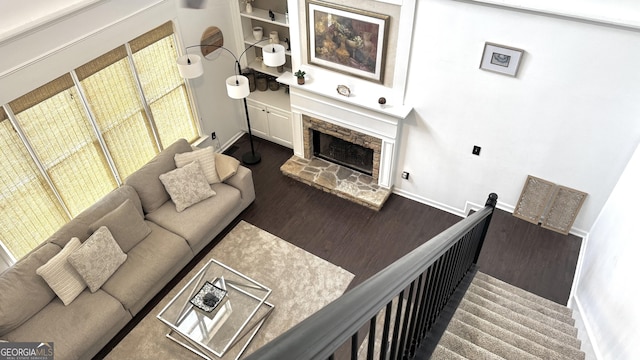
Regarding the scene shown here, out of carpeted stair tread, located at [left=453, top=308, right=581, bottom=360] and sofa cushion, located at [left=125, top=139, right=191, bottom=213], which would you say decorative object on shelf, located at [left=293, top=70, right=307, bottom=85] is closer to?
sofa cushion, located at [left=125, top=139, right=191, bottom=213]

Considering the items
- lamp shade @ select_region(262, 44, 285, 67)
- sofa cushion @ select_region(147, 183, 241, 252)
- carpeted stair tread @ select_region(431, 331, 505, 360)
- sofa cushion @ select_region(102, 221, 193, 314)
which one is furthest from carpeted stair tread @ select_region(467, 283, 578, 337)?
lamp shade @ select_region(262, 44, 285, 67)

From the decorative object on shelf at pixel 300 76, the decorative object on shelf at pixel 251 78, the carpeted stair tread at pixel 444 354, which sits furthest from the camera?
the decorative object on shelf at pixel 251 78

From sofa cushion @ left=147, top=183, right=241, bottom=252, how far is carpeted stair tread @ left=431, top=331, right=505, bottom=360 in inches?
138

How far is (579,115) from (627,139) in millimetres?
535

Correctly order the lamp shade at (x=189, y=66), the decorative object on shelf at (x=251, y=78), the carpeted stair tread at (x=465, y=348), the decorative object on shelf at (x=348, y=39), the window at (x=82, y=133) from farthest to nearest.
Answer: the decorative object on shelf at (x=251, y=78) < the lamp shade at (x=189, y=66) < the decorative object on shelf at (x=348, y=39) < the window at (x=82, y=133) < the carpeted stair tread at (x=465, y=348)

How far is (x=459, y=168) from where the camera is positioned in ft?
19.1

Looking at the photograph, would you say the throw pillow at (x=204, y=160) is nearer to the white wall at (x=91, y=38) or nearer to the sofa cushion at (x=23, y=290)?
the white wall at (x=91, y=38)

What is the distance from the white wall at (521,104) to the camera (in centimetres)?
434

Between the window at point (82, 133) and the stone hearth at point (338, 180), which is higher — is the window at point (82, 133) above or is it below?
above

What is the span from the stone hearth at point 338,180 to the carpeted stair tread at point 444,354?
3.77 m

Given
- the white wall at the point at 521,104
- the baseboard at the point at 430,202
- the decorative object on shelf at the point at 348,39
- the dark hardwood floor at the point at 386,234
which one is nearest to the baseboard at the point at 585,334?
the dark hardwood floor at the point at 386,234

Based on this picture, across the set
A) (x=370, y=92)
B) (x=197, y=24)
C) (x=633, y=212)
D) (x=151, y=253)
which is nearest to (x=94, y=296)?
(x=151, y=253)

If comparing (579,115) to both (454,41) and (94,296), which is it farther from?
(94,296)

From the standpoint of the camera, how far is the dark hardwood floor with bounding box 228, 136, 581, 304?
17.7 ft
